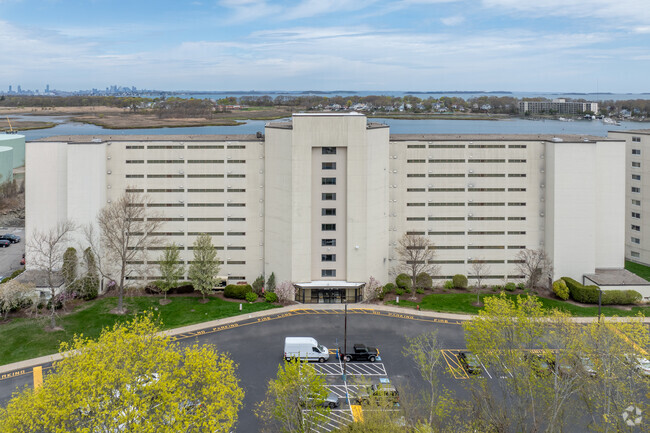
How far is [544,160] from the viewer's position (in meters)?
55.8

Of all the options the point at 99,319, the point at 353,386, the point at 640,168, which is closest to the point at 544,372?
the point at 353,386

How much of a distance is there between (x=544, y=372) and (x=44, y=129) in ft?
446

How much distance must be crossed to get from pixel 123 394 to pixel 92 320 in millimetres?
30403

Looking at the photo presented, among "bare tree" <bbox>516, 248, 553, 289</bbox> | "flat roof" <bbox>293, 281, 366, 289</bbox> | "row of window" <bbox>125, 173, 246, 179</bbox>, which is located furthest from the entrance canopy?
"bare tree" <bbox>516, 248, 553, 289</bbox>

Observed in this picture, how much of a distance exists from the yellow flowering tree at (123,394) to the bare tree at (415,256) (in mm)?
33553

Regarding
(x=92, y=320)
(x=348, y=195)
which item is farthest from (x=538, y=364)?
(x=92, y=320)

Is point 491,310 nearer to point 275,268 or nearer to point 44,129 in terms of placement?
point 275,268

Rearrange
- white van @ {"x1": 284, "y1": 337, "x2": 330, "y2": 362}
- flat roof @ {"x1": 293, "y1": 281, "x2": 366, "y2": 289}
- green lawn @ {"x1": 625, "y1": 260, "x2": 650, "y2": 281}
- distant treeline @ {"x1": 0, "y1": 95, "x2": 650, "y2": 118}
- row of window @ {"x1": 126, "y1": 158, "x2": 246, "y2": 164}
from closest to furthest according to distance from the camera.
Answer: white van @ {"x1": 284, "y1": 337, "x2": 330, "y2": 362} < flat roof @ {"x1": 293, "y1": 281, "x2": 366, "y2": 289} < row of window @ {"x1": 126, "y1": 158, "x2": 246, "y2": 164} < green lawn @ {"x1": 625, "y1": 260, "x2": 650, "y2": 281} < distant treeline @ {"x1": 0, "y1": 95, "x2": 650, "y2": 118}

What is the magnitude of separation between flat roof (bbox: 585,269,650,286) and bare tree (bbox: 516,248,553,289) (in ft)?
14.0

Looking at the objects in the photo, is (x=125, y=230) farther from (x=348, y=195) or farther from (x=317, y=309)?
(x=348, y=195)

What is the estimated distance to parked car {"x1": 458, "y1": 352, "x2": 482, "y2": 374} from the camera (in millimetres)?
33822

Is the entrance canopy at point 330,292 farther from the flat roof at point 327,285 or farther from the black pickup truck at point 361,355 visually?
the black pickup truck at point 361,355

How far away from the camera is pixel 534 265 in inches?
2128

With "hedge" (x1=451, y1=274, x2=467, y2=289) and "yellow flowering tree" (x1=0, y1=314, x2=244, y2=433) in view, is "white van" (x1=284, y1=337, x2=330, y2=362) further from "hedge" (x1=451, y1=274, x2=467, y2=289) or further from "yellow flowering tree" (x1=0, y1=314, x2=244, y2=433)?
"hedge" (x1=451, y1=274, x2=467, y2=289)
